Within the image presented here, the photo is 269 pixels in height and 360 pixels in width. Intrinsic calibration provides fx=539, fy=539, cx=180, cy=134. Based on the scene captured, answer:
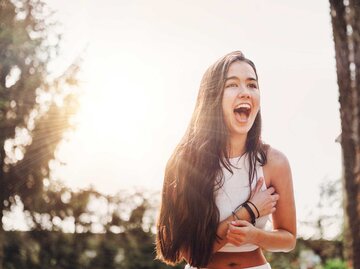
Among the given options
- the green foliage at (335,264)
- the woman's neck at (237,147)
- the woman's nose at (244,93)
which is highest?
the woman's nose at (244,93)

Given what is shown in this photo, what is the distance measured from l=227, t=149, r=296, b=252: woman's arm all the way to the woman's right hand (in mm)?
42

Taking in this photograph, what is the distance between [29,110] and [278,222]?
45.4 ft

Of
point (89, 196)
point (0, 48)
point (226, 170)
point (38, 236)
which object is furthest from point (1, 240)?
point (226, 170)

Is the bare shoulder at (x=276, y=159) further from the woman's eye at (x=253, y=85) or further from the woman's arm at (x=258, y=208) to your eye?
the woman's eye at (x=253, y=85)

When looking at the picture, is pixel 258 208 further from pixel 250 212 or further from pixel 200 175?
pixel 200 175

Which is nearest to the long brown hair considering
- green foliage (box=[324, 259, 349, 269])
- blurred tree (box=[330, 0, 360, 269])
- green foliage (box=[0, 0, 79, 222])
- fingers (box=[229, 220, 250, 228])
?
fingers (box=[229, 220, 250, 228])

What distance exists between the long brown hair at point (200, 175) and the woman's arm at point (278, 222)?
67mm

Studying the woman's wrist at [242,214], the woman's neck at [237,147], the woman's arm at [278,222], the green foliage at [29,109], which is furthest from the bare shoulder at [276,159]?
the green foliage at [29,109]

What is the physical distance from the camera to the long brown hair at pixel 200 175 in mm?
2203

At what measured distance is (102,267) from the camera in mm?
11742

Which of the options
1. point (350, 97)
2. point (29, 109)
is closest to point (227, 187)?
point (350, 97)

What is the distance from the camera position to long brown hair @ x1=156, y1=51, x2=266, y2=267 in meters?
2.20

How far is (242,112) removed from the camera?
229 cm

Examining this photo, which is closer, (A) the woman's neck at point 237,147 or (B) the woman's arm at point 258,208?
(B) the woman's arm at point 258,208
